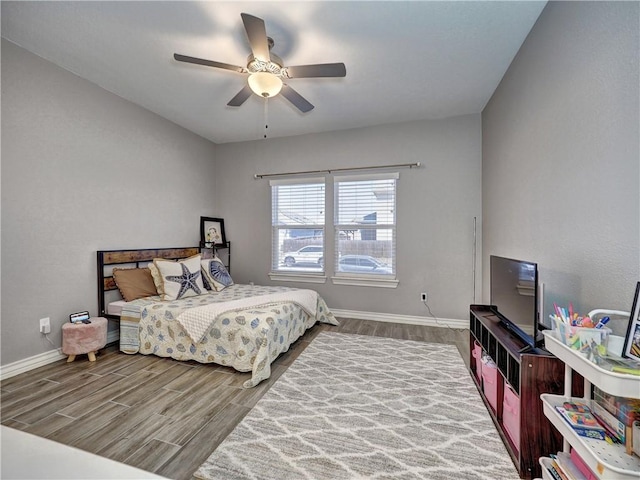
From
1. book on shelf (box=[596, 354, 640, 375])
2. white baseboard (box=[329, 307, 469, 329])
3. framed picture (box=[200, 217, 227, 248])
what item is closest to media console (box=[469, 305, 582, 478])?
book on shelf (box=[596, 354, 640, 375])

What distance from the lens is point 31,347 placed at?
2.43 m

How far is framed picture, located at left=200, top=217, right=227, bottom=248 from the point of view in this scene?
4.36 meters

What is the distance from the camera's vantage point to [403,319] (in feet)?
12.5

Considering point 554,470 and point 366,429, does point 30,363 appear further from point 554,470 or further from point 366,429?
point 554,470

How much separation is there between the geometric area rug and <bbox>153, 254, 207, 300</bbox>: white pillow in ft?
5.11

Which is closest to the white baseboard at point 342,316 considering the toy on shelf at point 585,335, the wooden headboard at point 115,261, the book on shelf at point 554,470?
the wooden headboard at point 115,261

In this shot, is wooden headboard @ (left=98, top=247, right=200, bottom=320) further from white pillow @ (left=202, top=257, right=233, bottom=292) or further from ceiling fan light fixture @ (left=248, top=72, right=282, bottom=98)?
ceiling fan light fixture @ (left=248, top=72, right=282, bottom=98)

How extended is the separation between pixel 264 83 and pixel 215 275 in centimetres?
247

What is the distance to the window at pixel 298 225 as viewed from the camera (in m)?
4.23

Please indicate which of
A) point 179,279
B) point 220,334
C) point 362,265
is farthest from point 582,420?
point 179,279

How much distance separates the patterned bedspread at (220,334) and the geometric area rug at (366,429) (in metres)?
0.31

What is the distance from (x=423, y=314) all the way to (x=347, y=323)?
3.45 feet

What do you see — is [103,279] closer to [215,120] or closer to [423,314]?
[215,120]

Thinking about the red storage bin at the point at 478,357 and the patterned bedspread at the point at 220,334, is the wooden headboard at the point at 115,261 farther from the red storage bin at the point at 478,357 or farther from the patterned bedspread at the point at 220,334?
the red storage bin at the point at 478,357
